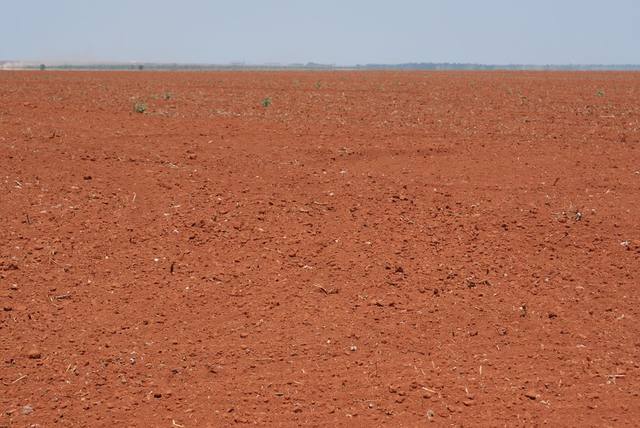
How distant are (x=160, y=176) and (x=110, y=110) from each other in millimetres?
6165

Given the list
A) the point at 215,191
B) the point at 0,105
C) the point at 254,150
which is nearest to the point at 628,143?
the point at 254,150

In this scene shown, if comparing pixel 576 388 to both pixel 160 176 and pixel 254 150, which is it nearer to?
pixel 160 176

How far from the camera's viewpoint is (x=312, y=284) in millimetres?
5344

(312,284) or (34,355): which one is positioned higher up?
(312,284)

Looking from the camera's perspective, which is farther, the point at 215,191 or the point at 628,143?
the point at 628,143

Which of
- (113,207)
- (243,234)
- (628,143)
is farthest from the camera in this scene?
(628,143)

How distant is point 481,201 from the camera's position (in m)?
6.93

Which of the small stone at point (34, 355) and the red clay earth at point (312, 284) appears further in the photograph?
the small stone at point (34, 355)

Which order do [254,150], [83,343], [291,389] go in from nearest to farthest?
[291,389]
[83,343]
[254,150]

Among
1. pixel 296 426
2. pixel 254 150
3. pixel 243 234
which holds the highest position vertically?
pixel 254 150

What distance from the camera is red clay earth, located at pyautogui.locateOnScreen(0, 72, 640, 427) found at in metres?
4.01

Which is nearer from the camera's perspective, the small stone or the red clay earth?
the red clay earth

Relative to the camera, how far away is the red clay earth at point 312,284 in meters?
4.01

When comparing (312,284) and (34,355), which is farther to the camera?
(312,284)
